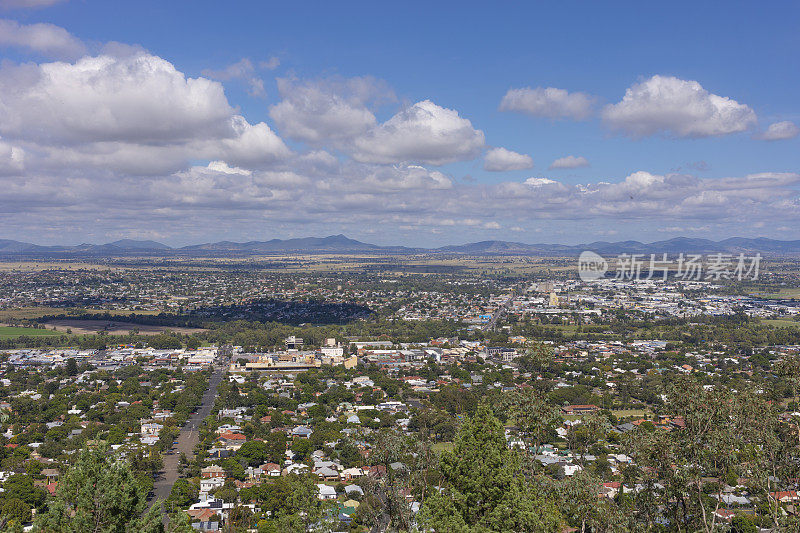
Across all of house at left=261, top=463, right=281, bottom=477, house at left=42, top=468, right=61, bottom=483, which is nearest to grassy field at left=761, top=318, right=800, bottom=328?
house at left=261, top=463, right=281, bottom=477

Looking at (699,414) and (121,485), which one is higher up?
(699,414)

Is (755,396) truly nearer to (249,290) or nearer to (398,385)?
Answer: (398,385)

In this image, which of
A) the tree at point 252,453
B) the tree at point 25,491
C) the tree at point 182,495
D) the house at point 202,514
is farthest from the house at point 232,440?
the tree at point 25,491

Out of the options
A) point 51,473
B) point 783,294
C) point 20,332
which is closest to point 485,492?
point 51,473

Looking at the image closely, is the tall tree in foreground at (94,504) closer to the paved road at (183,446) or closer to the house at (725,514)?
the paved road at (183,446)

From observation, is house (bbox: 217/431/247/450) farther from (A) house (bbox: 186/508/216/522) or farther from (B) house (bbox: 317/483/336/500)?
(A) house (bbox: 186/508/216/522)

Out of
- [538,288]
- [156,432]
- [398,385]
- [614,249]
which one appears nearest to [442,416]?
[398,385]
